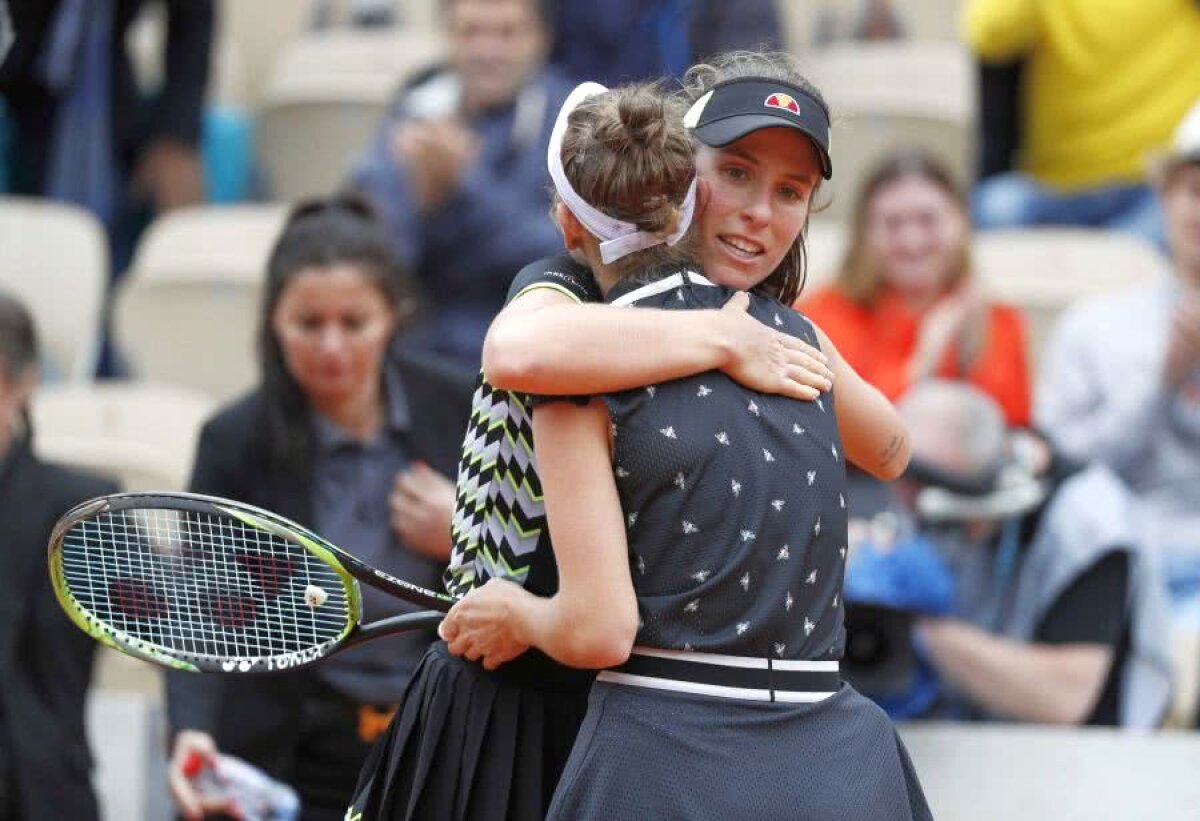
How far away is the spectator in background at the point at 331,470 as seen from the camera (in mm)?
3459

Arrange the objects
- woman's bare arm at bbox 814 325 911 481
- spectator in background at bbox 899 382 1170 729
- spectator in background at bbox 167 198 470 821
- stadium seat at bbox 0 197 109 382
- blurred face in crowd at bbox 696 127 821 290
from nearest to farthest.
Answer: blurred face in crowd at bbox 696 127 821 290 → woman's bare arm at bbox 814 325 911 481 → spectator in background at bbox 167 198 470 821 → spectator in background at bbox 899 382 1170 729 → stadium seat at bbox 0 197 109 382

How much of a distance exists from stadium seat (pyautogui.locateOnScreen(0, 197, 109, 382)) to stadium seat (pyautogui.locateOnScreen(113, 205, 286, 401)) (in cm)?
18

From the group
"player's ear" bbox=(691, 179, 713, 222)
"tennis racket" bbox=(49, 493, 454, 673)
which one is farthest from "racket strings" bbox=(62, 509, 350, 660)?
"player's ear" bbox=(691, 179, 713, 222)

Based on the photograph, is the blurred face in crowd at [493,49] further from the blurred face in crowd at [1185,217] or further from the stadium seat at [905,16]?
the stadium seat at [905,16]

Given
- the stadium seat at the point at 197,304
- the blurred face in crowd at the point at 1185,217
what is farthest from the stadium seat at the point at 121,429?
the blurred face in crowd at the point at 1185,217

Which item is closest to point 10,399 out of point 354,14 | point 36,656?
point 36,656

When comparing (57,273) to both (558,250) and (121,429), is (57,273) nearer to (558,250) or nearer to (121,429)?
(121,429)

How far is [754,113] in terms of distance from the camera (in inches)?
86.0

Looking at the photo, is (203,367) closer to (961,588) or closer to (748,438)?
(961,588)

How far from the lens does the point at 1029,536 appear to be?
4250mm

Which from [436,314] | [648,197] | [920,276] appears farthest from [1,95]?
[648,197]

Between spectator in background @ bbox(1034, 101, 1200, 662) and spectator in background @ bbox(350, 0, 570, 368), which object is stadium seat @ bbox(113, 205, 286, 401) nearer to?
spectator in background @ bbox(350, 0, 570, 368)

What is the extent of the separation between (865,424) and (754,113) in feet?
1.30

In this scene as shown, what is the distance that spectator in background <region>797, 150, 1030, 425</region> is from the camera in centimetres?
486
